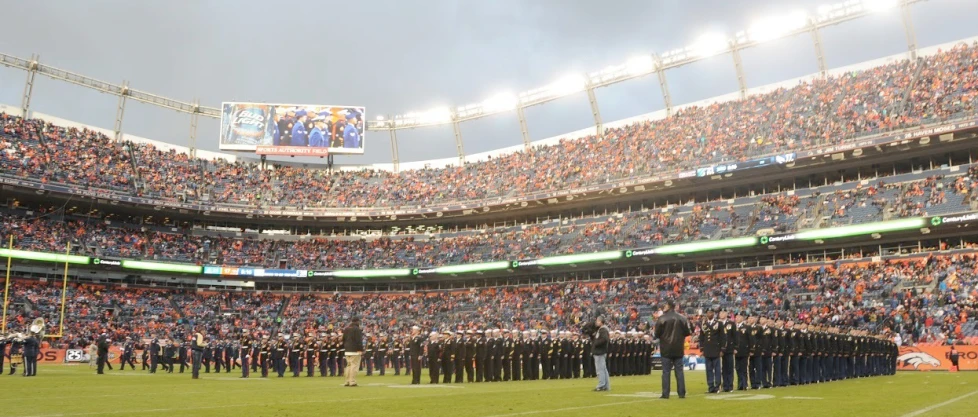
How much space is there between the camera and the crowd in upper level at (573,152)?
4525 cm

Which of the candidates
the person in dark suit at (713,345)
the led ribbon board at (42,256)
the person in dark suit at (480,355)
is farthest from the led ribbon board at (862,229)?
the led ribbon board at (42,256)

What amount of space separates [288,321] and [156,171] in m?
16.3

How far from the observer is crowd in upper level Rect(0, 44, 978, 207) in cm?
4525

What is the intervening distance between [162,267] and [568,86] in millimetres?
34632

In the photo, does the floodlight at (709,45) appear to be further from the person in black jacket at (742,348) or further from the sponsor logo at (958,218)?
the person in black jacket at (742,348)

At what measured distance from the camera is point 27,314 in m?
46.9

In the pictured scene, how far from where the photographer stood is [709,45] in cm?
5688

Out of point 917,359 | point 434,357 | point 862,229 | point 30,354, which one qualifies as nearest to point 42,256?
point 30,354

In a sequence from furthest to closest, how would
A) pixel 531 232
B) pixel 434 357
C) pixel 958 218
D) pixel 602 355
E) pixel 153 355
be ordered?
pixel 531 232 → pixel 958 218 → pixel 153 355 → pixel 434 357 → pixel 602 355

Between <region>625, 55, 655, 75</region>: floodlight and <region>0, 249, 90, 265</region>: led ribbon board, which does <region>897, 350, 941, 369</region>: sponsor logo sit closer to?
<region>625, 55, 655, 75</region>: floodlight

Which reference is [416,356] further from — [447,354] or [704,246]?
[704,246]

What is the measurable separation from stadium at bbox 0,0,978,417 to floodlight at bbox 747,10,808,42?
0.50 feet

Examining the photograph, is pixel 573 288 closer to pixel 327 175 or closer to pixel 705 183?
pixel 705 183

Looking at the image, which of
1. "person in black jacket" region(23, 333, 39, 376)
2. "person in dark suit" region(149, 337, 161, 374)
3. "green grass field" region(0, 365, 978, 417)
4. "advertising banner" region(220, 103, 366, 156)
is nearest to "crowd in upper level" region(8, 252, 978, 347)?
"person in dark suit" region(149, 337, 161, 374)
